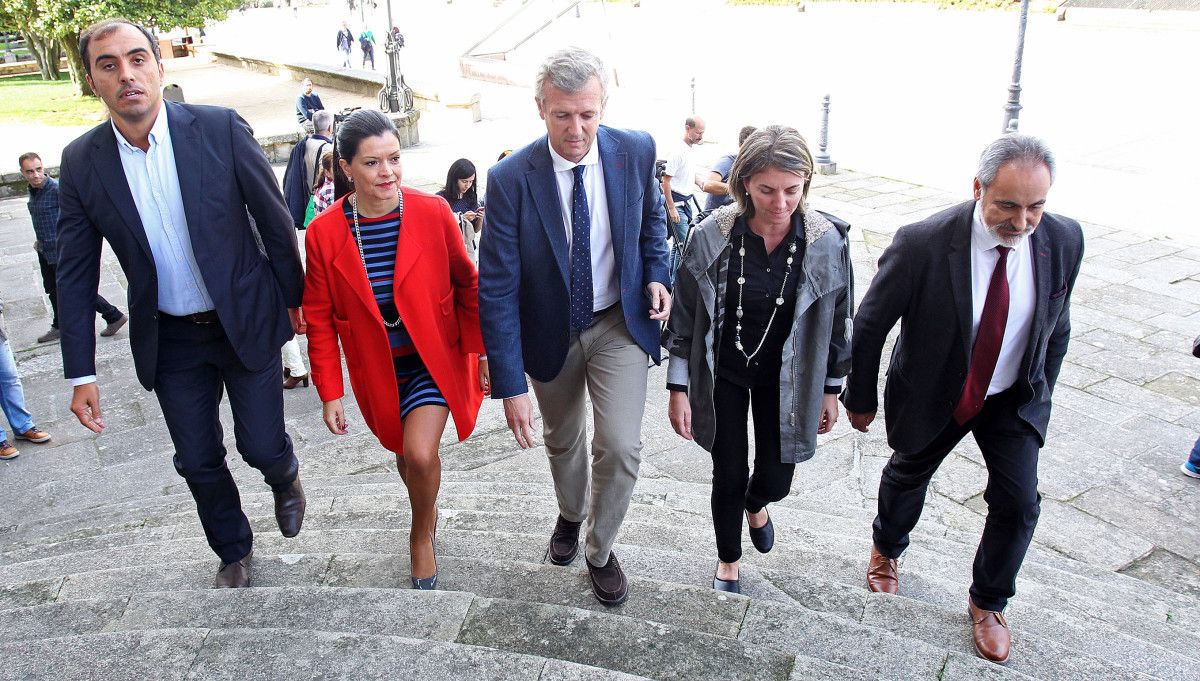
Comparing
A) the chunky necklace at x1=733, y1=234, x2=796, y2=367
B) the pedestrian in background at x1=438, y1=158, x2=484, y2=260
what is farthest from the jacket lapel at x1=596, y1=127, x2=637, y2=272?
the pedestrian in background at x1=438, y1=158, x2=484, y2=260

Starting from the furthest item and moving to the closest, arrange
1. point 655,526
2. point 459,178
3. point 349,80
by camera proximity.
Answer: point 349,80
point 459,178
point 655,526

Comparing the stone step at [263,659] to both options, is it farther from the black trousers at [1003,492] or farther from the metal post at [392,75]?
the metal post at [392,75]

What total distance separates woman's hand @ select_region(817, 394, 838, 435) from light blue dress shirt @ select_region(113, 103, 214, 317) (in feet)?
7.08

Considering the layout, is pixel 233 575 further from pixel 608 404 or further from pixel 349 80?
pixel 349 80

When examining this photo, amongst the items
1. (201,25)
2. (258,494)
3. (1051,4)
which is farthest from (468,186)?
(1051,4)

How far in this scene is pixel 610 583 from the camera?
311 centimetres

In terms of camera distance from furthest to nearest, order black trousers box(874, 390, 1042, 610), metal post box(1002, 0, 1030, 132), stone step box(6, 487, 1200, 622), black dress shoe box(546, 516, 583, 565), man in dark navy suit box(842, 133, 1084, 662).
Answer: metal post box(1002, 0, 1030, 132), stone step box(6, 487, 1200, 622), black dress shoe box(546, 516, 583, 565), black trousers box(874, 390, 1042, 610), man in dark navy suit box(842, 133, 1084, 662)

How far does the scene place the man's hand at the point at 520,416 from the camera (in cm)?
307

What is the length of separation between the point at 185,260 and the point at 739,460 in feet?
6.62

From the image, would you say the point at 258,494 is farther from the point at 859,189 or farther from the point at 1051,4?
the point at 1051,4

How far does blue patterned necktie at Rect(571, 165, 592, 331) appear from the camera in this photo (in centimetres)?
302

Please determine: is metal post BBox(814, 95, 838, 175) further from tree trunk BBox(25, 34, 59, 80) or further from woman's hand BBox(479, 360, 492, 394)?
tree trunk BBox(25, 34, 59, 80)

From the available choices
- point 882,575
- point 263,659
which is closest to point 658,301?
point 882,575

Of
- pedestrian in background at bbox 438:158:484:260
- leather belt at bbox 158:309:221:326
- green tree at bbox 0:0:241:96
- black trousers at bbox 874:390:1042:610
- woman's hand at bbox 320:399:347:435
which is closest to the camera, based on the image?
black trousers at bbox 874:390:1042:610
